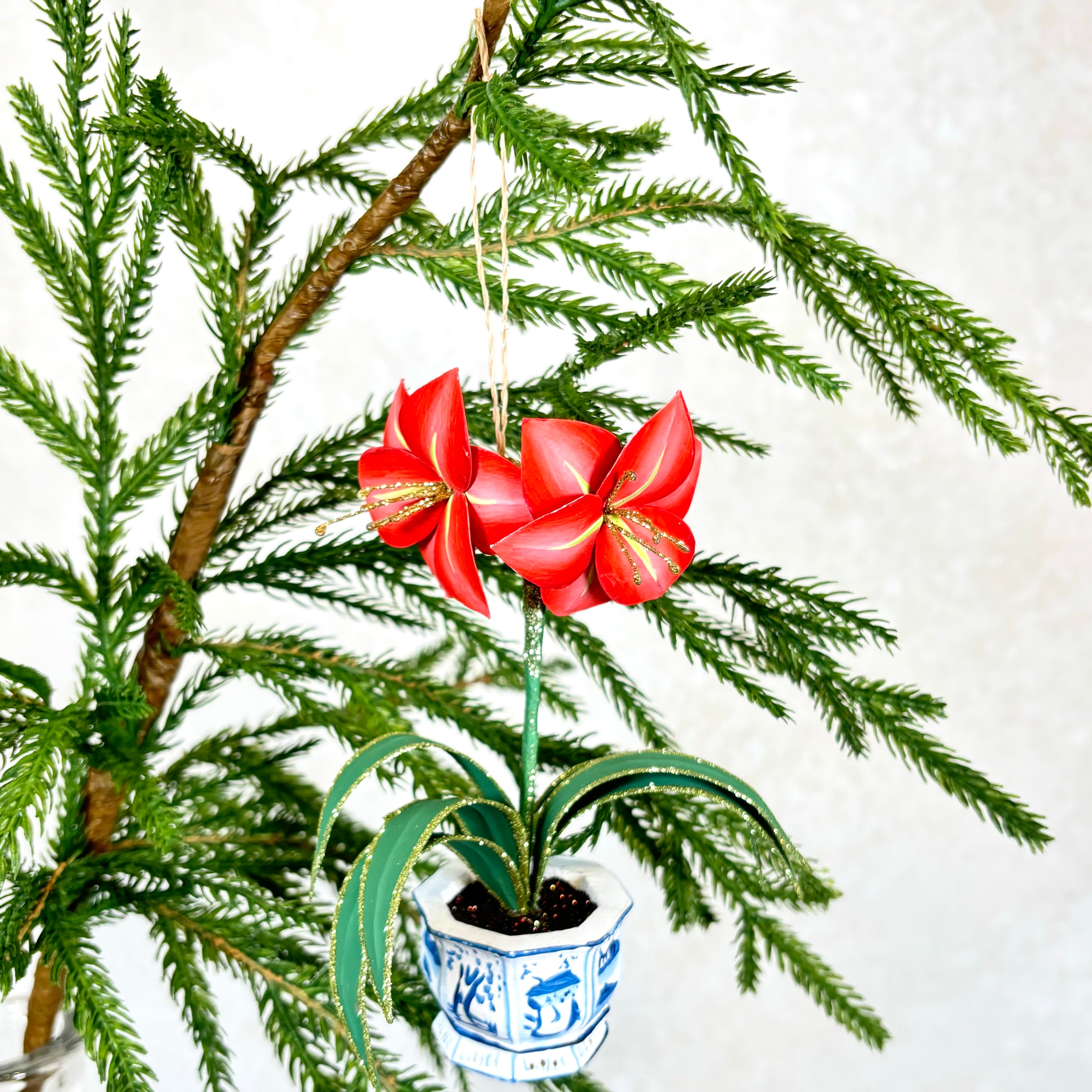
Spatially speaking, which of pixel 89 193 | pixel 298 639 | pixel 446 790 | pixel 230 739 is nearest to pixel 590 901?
pixel 446 790

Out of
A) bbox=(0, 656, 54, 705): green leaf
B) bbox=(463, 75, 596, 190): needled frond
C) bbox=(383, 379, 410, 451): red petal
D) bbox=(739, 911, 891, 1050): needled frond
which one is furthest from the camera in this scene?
bbox=(739, 911, 891, 1050): needled frond

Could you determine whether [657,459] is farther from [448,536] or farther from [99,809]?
[99,809]

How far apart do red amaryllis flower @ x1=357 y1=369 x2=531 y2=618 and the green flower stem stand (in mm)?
33

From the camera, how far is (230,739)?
2.59 feet

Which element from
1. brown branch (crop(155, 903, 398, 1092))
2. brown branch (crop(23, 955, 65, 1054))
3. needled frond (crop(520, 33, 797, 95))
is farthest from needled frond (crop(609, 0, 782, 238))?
brown branch (crop(23, 955, 65, 1054))

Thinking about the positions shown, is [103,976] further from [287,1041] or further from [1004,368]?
[1004,368]

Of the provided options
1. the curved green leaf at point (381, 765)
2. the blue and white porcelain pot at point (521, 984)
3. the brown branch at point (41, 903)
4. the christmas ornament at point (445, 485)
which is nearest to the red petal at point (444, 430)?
the christmas ornament at point (445, 485)

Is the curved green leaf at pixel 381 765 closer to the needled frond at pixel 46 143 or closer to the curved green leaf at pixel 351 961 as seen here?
the curved green leaf at pixel 351 961

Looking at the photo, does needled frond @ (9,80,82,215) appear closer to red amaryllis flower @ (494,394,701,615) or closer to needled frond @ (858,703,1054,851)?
red amaryllis flower @ (494,394,701,615)

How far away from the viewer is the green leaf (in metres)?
0.58

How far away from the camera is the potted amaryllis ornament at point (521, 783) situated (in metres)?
0.45

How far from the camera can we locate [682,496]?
0.47 metres

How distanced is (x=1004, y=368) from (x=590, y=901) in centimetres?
33

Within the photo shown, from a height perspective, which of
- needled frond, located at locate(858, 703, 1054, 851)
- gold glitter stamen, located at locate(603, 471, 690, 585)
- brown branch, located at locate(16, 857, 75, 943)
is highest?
gold glitter stamen, located at locate(603, 471, 690, 585)
